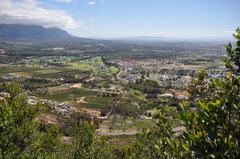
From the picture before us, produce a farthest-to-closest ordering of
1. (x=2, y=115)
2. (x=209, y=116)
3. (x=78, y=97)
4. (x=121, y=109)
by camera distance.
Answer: (x=78, y=97) < (x=121, y=109) < (x=2, y=115) < (x=209, y=116)

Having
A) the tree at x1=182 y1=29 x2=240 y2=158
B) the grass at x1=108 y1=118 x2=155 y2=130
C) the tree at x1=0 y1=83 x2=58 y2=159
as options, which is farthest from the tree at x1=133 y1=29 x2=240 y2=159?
the grass at x1=108 y1=118 x2=155 y2=130

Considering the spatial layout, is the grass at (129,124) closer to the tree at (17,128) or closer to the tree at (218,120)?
the tree at (17,128)

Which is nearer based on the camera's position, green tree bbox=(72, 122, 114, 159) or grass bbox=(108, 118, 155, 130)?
green tree bbox=(72, 122, 114, 159)

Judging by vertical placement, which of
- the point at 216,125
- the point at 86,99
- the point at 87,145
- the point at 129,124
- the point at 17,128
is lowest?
the point at 129,124

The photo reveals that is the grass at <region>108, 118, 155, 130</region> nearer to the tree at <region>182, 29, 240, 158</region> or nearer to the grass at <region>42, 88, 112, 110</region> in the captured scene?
the grass at <region>42, 88, 112, 110</region>

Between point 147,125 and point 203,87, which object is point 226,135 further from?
point 147,125

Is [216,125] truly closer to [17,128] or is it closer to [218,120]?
[218,120]

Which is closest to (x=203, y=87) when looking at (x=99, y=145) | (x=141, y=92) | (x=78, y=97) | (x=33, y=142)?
(x=33, y=142)

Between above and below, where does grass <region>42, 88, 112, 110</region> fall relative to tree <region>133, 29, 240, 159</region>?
below

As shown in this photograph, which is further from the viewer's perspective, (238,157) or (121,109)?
(121,109)

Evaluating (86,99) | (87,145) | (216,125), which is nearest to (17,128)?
(87,145)

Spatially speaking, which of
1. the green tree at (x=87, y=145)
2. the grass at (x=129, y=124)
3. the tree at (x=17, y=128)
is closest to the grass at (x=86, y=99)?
the grass at (x=129, y=124)
